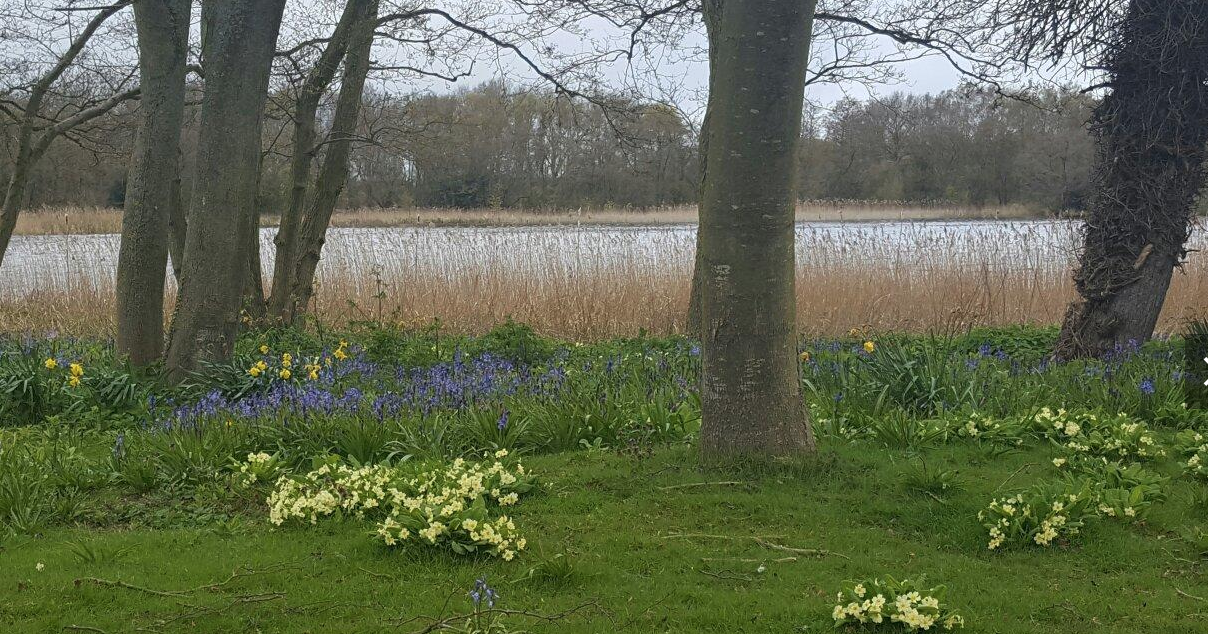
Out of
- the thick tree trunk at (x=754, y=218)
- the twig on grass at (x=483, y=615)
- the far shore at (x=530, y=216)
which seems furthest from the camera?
the far shore at (x=530, y=216)

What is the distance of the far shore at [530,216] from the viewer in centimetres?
1983

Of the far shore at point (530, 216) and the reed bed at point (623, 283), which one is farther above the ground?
the far shore at point (530, 216)

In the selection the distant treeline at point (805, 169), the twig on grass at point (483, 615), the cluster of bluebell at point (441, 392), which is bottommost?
the twig on grass at point (483, 615)

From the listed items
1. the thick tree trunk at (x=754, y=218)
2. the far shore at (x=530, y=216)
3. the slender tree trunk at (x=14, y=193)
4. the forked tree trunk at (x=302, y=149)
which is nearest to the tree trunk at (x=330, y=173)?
the forked tree trunk at (x=302, y=149)

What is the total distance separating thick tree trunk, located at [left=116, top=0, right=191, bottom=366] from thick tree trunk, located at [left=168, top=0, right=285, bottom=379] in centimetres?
52

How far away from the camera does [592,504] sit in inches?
140

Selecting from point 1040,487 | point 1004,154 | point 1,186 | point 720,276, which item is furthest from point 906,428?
point 1004,154

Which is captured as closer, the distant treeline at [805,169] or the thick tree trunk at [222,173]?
the thick tree trunk at [222,173]

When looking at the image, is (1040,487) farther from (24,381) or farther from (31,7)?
(31,7)

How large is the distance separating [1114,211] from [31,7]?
29.6 feet

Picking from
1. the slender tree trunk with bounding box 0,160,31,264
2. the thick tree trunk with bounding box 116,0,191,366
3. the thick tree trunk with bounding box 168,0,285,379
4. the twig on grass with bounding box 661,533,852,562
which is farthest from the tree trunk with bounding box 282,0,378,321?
the twig on grass with bounding box 661,533,852,562

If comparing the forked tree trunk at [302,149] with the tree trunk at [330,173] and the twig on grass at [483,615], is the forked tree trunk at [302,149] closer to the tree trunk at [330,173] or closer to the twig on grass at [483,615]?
the tree trunk at [330,173]

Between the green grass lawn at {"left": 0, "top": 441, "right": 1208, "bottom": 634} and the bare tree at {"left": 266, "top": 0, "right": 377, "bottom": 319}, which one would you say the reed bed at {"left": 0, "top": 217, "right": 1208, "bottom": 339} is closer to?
the bare tree at {"left": 266, "top": 0, "right": 377, "bottom": 319}

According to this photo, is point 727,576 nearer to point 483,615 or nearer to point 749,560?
point 749,560
